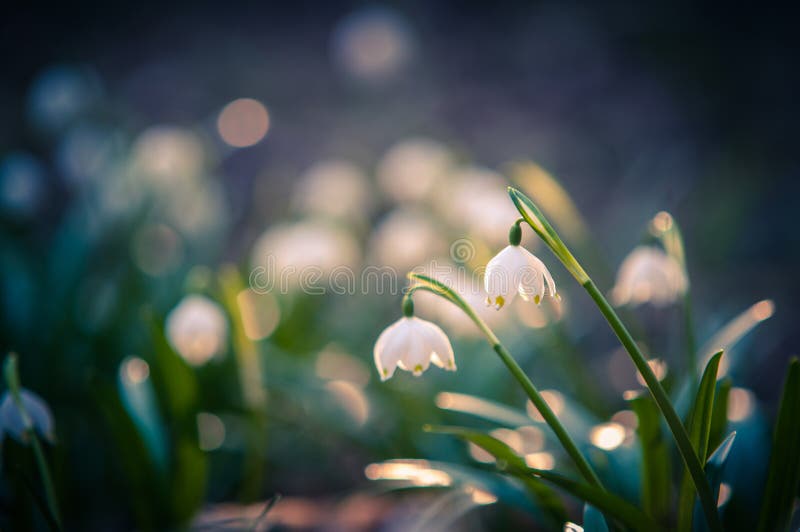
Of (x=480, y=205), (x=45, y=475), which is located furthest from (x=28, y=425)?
(x=480, y=205)

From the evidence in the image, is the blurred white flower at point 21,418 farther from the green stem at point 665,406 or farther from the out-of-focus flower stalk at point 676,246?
the out-of-focus flower stalk at point 676,246

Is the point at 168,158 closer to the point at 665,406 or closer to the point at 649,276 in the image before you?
the point at 649,276

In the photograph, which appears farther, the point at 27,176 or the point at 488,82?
the point at 488,82

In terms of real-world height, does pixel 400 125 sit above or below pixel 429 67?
below

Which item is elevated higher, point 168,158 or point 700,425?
point 168,158

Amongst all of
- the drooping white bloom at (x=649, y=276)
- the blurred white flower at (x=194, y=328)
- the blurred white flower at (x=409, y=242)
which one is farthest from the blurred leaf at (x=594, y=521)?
the blurred white flower at (x=409, y=242)

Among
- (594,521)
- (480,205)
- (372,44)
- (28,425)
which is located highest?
(372,44)

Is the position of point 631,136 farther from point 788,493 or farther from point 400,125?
point 788,493

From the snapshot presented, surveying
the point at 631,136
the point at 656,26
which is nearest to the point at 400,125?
the point at 631,136


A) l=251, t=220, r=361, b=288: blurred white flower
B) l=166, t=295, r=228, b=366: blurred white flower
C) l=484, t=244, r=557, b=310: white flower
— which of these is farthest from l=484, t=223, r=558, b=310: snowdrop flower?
l=251, t=220, r=361, b=288: blurred white flower
